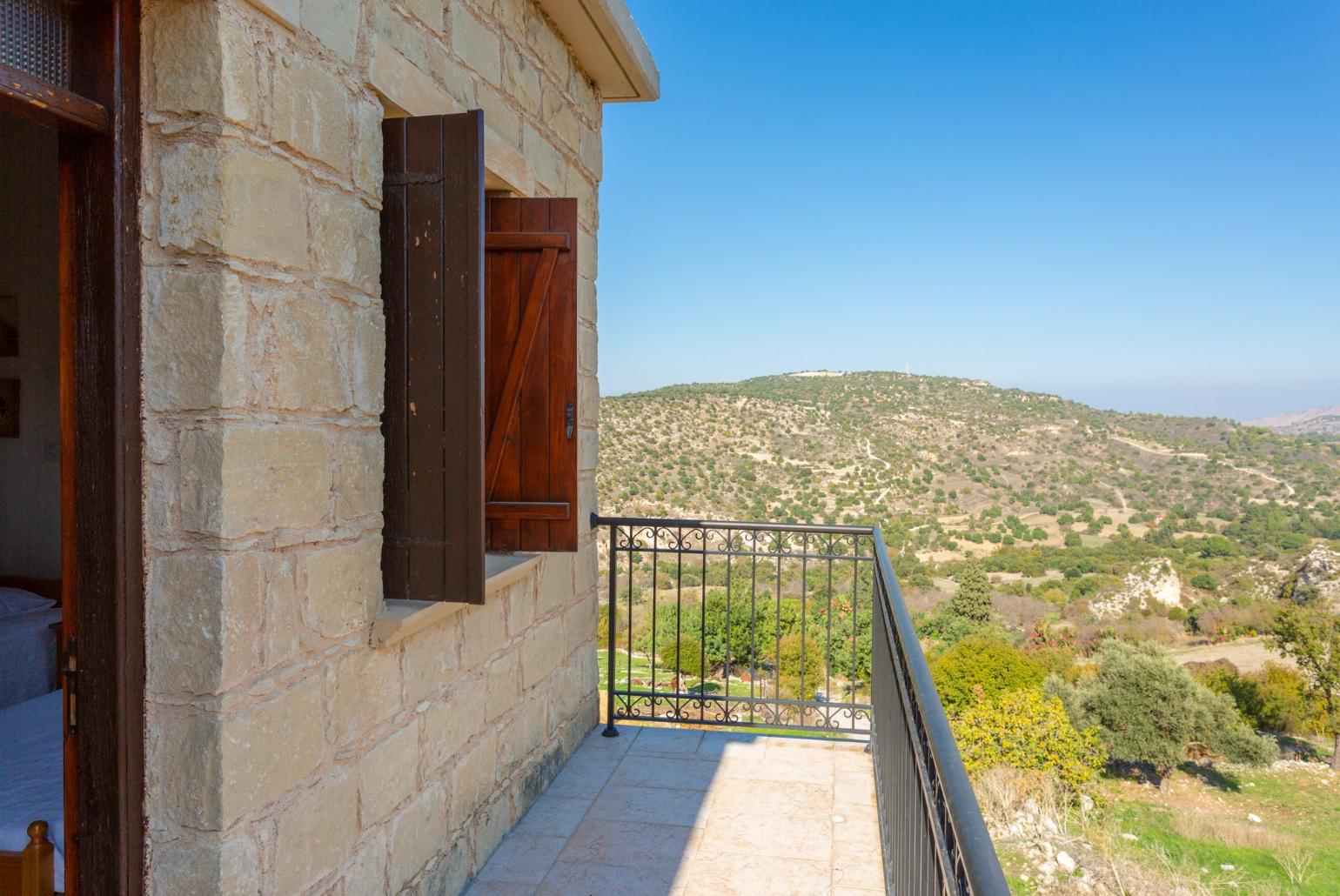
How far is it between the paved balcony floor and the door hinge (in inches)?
62.6

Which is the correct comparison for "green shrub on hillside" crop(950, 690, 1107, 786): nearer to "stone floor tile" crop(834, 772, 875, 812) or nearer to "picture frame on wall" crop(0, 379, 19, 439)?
"stone floor tile" crop(834, 772, 875, 812)

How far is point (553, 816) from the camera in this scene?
3.29 metres

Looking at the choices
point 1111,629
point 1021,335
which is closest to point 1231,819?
point 1111,629

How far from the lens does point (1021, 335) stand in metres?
65.3

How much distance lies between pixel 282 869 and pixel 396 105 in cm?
186

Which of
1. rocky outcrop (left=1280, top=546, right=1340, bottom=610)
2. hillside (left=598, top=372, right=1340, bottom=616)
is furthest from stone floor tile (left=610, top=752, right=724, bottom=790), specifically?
rocky outcrop (left=1280, top=546, right=1340, bottom=610)

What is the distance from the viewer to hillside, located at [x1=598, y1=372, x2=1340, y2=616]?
3000cm

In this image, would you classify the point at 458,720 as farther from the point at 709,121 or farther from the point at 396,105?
the point at 709,121

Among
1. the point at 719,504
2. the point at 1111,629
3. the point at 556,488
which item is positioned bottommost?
the point at 1111,629

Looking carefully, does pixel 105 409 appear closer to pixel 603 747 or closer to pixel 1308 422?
pixel 603 747

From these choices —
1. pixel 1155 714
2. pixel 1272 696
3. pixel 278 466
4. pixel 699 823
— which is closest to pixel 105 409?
pixel 278 466

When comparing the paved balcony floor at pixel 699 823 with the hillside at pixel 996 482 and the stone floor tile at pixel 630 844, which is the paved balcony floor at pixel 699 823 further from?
the hillside at pixel 996 482

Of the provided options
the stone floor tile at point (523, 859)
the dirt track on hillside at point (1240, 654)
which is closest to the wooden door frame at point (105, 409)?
the stone floor tile at point (523, 859)

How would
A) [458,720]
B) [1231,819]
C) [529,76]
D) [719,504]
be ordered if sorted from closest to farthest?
[458,720], [529,76], [1231,819], [719,504]
